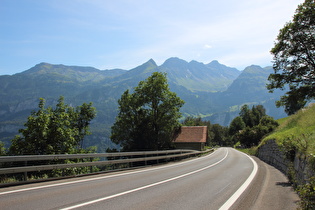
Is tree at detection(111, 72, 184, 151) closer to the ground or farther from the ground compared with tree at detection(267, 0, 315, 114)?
closer to the ground

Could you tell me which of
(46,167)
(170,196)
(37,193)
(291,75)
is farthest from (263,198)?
(291,75)

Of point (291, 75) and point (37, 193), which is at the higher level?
Answer: point (291, 75)

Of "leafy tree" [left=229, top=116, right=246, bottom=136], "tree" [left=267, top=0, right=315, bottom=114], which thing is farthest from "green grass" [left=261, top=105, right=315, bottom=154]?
"leafy tree" [left=229, top=116, right=246, bottom=136]

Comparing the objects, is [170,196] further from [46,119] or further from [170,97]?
[170,97]

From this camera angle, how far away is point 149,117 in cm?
4209

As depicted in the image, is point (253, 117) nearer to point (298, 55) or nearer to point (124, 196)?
point (298, 55)

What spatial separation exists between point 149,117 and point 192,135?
16.0 m

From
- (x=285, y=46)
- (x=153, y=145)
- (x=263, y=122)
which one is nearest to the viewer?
(x=285, y=46)

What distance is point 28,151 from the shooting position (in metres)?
15.1

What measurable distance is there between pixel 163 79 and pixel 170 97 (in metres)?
3.34

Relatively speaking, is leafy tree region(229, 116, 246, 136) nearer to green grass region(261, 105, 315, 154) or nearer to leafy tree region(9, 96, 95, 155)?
green grass region(261, 105, 315, 154)

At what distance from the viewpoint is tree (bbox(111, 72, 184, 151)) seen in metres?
41.1

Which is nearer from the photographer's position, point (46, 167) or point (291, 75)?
point (46, 167)

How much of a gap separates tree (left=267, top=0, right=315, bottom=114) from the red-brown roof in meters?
32.7
